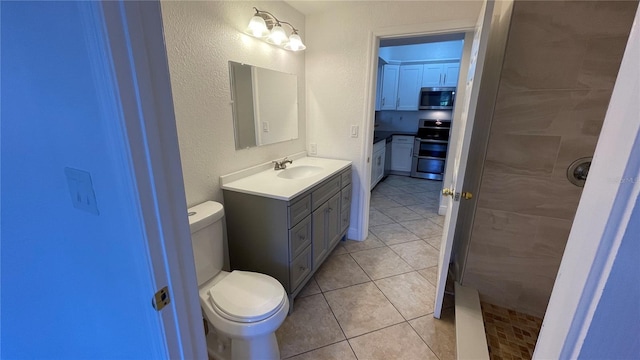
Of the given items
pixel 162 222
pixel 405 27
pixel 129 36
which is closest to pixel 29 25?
pixel 129 36

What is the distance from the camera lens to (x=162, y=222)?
60cm

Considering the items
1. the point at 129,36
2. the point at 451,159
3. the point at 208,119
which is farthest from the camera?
the point at 451,159

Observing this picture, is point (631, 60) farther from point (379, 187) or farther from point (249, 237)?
point (379, 187)

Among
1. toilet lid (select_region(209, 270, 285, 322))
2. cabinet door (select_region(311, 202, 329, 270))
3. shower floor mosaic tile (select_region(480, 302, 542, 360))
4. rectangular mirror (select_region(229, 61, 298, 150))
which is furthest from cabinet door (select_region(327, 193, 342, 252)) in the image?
shower floor mosaic tile (select_region(480, 302, 542, 360))

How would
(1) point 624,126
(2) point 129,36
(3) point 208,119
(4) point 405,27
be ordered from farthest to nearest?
(4) point 405,27
(3) point 208,119
(2) point 129,36
(1) point 624,126

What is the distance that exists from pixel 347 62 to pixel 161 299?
7.50 feet

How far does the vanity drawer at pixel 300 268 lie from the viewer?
1761 mm

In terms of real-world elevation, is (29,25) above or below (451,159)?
above

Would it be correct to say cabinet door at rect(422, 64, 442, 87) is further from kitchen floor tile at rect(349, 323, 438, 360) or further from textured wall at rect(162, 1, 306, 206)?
kitchen floor tile at rect(349, 323, 438, 360)

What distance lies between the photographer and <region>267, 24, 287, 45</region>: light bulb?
1926 millimetres

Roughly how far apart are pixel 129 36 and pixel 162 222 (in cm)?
37

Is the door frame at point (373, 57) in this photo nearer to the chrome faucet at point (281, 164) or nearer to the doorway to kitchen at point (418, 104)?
the chrome faucet at point (281, 164)

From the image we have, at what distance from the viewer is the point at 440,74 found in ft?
15.0

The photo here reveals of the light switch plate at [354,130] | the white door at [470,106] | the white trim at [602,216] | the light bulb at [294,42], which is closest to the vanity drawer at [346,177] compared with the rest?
the light switch plate at [354,130]
